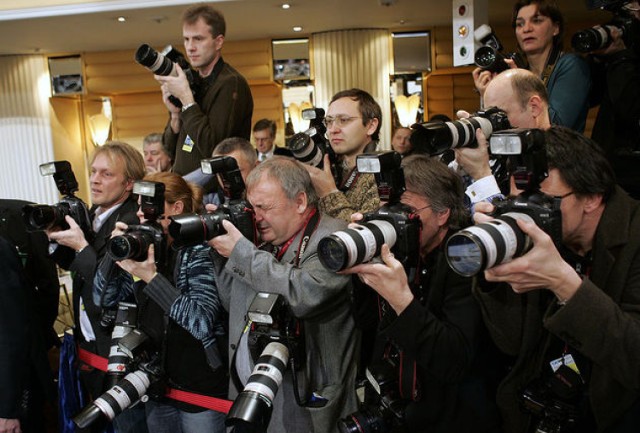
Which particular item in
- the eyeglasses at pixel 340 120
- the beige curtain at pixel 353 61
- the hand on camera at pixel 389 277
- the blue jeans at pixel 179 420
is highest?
the beige curtain at pixel 353 61

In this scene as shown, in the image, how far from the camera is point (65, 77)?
7000 millimetres

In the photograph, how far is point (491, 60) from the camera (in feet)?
7.63

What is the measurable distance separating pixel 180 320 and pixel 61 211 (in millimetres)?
695

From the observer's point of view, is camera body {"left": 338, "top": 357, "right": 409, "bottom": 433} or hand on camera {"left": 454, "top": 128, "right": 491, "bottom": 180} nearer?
camera body {"left": 338, "top": 357, "right": 409, "bottom": 433}

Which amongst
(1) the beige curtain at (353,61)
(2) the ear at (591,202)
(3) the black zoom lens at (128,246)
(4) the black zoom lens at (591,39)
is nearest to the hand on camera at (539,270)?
(2) the ear at (591,202)

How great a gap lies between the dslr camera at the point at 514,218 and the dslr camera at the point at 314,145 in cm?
97

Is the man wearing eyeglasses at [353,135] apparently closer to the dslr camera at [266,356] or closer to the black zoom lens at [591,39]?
the dslr camera at [266,356]

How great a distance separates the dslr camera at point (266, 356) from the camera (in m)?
1.57

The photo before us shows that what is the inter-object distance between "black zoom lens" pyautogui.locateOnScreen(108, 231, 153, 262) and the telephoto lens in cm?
51

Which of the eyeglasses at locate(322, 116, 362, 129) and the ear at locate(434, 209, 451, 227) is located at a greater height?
the eyeglasses at locate(322, 116, 362, 129)

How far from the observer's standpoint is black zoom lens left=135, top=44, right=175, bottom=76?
98.2 inches

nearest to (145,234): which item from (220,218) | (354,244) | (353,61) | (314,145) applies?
(220,218)

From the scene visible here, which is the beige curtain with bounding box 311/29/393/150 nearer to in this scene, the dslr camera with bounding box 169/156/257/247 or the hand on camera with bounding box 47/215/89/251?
the hand on camera with bounding box 47/215/89/251

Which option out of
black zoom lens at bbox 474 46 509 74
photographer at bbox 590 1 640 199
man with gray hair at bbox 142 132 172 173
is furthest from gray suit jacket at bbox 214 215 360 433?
man with gray hair at bbox 142 132 172 173
